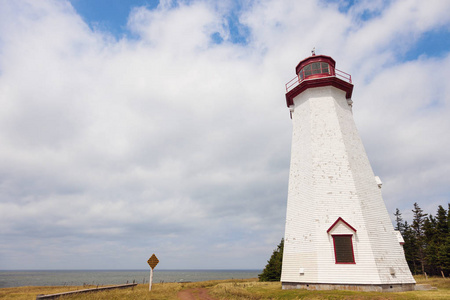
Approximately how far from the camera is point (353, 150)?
2080cm

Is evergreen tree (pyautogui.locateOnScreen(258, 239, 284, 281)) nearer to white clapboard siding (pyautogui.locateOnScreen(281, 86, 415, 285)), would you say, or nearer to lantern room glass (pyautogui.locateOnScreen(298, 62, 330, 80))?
white clapboard siding (pyautogui.locateOnScreen(281, 86, 415, 285))

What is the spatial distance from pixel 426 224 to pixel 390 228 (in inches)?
1648

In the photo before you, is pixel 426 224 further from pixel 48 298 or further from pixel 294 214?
pixel 48 298

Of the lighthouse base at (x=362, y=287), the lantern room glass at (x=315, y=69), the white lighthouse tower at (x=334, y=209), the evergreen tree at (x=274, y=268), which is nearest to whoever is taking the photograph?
the lighthouse base at (x=362, y=287)

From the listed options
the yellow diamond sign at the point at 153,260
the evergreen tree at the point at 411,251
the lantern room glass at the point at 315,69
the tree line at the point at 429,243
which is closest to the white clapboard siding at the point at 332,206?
the lantern room glass at the point at 315,69

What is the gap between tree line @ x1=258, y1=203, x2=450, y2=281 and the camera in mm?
34812

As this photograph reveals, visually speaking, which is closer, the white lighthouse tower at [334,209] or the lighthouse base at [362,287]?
the lighthouse base at [362,287]

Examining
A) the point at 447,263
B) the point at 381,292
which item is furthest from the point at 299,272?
the point at 447,263

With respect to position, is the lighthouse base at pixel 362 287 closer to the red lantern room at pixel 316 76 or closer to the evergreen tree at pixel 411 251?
the red lantern room at pixel 316 76

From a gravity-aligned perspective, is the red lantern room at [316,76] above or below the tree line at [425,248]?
above

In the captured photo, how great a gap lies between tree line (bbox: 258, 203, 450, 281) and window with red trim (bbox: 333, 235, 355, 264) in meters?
17.2

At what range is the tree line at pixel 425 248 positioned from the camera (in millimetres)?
34812

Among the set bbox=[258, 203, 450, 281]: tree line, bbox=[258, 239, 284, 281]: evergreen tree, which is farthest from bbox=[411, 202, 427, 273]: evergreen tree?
bbox=[258, 239, 284, 281]: evergreen tree

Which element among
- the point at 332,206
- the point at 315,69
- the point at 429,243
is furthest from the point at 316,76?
the point at 429,243
